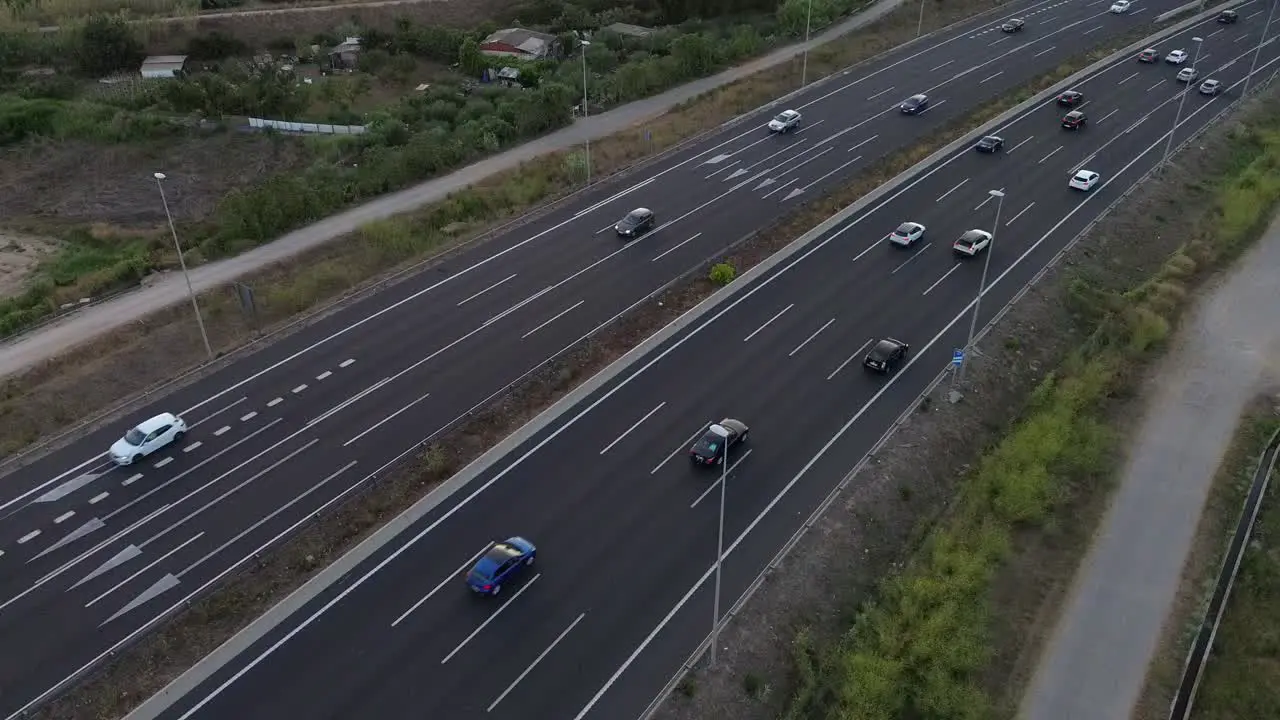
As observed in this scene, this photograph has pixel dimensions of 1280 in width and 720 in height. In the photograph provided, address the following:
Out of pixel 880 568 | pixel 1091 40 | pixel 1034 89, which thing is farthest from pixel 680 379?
pixel 1091 40

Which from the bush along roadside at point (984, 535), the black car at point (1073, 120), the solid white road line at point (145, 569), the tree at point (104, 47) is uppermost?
the tree at point (104, 47)

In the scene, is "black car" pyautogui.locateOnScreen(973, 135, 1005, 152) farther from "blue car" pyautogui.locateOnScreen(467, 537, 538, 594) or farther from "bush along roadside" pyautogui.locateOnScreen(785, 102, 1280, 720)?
"blue car" pyautogui.locateOnScreen(467, 537, 538, 594)

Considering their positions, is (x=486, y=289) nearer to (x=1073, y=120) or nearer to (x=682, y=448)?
(x=682, y=448)

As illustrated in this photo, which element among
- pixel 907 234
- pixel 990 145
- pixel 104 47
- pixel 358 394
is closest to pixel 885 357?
pixel 907 234

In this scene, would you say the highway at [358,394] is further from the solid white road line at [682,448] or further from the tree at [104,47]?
the tree at [104,47]

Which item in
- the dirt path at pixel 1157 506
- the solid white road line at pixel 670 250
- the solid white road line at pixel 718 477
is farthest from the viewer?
the solid white road line at pixel 670 250

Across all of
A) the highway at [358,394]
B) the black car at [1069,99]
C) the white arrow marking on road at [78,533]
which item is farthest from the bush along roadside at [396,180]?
the black car at [1069,99]

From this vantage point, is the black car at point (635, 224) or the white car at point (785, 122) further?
the white car at point (785, 122)

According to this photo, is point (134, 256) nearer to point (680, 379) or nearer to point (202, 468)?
point (202, 468)
